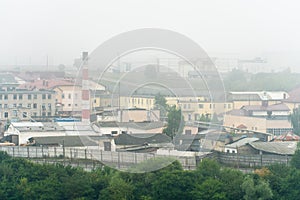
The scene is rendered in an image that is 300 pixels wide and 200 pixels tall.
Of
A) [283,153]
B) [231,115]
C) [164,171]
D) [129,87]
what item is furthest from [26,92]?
[164,171]

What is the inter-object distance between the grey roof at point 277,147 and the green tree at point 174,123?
115 cm

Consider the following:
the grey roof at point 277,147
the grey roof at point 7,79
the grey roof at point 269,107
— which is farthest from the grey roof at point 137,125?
the grey roof at point 7,79

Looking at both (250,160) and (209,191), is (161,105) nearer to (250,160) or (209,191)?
(250,160)

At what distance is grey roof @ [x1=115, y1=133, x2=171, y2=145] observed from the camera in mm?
6770

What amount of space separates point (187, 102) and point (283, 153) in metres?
4.04

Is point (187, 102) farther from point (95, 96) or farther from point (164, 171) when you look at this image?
point (164, 171)

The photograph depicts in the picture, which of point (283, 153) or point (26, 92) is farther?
point (26, 92)

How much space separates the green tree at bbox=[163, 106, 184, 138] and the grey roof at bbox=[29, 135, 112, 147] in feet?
2.40

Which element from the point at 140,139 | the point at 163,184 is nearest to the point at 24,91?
the point at 140,139

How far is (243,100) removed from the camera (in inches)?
459

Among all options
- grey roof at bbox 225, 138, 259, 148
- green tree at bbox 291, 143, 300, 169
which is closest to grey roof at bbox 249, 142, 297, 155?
grey roof at bbox 225, 138, 259, 148

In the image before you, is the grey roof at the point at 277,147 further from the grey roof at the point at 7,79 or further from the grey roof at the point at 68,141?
the grey roof at the point at 7,79

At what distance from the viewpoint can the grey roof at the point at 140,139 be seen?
267 inches

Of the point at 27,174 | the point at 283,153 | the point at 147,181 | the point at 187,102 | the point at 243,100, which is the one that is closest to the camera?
the point at 147,181
